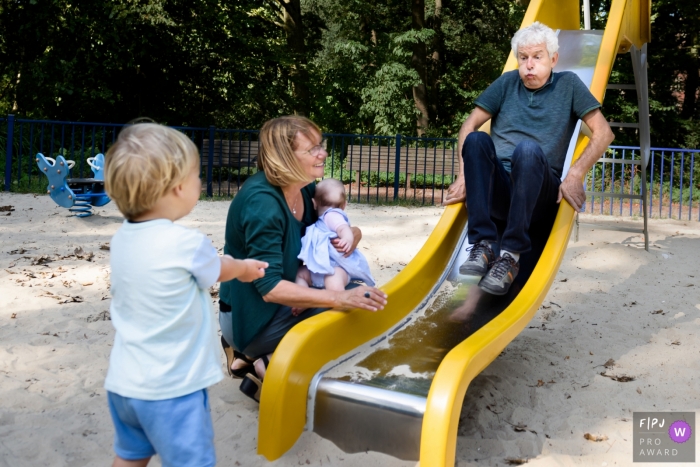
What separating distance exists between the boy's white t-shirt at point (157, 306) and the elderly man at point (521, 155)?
1938 mm

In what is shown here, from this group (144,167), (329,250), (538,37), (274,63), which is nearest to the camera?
(144,167)

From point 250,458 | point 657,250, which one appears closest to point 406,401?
point 250,458

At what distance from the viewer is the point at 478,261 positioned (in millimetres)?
3438

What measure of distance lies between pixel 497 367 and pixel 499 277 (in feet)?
1.84

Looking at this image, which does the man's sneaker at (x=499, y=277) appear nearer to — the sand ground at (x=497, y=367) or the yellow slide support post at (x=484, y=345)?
the yellow slide support post at (x=484, y=345)

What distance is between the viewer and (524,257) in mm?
3758

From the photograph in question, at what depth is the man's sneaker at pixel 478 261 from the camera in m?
3.42

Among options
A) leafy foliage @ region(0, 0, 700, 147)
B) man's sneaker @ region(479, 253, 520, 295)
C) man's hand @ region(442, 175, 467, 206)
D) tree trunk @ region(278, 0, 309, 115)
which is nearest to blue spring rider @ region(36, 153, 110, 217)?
man's hand @ region(442, 175, 467, 206)

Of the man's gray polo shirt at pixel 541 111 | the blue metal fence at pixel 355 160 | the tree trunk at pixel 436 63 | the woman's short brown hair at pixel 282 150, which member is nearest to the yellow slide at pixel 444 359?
the man's gray polo shirt at pixel 541 111

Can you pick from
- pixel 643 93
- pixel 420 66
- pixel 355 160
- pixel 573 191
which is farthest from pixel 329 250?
pixel 420 66

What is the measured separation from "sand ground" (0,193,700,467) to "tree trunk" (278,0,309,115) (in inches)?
443

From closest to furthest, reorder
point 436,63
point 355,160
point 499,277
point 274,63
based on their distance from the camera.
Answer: point 499,277 → point 355,160 → point 274,63 → point 436,63

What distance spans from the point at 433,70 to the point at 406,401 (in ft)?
54.5

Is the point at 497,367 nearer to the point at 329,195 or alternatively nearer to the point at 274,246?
the point at 329,195
